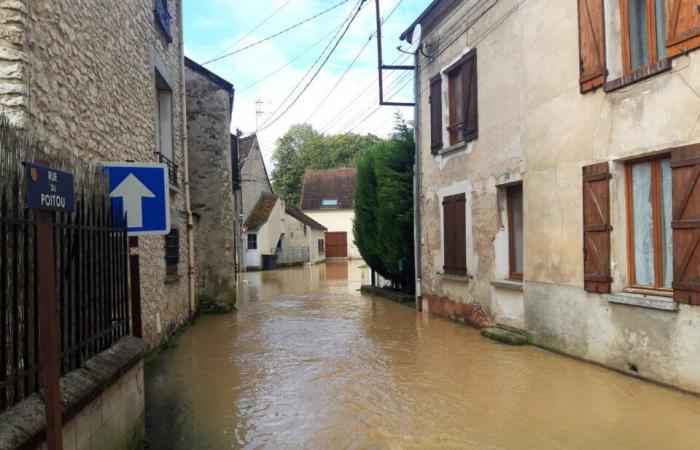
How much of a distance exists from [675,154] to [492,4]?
4.55m

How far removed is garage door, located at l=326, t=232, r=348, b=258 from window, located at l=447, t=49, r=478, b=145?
3178 centimetres

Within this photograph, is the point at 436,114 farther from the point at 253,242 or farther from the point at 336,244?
the point at 336,244

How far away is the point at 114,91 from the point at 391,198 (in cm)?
840

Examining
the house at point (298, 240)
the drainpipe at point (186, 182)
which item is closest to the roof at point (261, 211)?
the house at point (298, 240)

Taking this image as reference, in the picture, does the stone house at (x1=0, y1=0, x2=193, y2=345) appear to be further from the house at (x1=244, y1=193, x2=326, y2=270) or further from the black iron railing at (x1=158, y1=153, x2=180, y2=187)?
the house at (x1=244, y1=193, x2=326, y2=270)

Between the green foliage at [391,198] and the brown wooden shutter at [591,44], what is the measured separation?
273 inches

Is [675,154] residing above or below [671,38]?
below

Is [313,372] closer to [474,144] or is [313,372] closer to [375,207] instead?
[474,144]

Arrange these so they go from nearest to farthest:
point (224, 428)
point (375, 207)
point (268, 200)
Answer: point (224, 428) → point (375, 207) → point (268, 200)

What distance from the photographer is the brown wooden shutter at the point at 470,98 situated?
9.36 m

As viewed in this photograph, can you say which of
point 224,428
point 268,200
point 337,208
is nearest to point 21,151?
point 224,428

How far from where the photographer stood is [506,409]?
201 inches

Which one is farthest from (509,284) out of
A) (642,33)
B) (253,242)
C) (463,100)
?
(253,242)

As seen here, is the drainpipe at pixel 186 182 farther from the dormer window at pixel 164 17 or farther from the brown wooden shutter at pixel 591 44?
the brown wooden shutter at pixel 591 44
